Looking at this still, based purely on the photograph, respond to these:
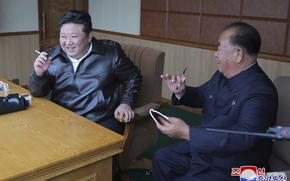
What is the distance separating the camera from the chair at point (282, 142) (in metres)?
1.73

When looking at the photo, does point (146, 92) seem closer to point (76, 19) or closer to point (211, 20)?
point (76, 19)

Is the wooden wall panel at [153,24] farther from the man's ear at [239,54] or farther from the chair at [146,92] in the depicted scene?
the man's ear at [239,54]

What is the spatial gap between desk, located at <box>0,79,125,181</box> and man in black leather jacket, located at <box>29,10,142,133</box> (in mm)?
375

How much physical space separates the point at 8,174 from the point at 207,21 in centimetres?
→ 319

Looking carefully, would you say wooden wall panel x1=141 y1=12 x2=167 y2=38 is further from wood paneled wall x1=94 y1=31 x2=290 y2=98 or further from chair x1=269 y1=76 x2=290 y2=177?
chair x1=269 y1=76 x2=290 y2=177

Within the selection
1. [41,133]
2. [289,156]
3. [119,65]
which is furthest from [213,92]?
[41,133]

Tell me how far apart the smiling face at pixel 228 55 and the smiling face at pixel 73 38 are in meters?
0.83

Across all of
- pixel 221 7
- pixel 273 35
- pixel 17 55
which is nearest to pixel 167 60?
pixel 221 7

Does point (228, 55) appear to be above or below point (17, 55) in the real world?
above

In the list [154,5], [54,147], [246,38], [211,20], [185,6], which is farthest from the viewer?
[154,5]

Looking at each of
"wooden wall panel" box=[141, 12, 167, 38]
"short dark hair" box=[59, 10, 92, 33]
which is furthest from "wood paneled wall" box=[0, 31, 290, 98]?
"short dark hair" box=[59, 10, 92, 33]

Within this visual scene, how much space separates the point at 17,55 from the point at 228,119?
3.88m

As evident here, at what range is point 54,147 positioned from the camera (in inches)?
54.4

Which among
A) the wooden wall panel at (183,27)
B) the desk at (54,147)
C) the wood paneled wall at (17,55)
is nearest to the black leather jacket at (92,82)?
the desk at (54,147)
